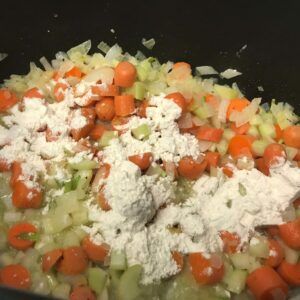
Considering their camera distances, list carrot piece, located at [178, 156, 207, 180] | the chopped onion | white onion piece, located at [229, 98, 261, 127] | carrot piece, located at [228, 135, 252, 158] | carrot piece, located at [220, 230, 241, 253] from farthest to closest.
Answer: the chopped onion < white onion piece, located at [229, 98, 261, 127] < carrot piece, located at [228, 135, 252, 158] < carrot piece, located at [178, 156, 207, 180] < carrot piece, located at [220, 230, 241, 253]

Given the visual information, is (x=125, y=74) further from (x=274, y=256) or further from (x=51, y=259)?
(x=274, y=256)

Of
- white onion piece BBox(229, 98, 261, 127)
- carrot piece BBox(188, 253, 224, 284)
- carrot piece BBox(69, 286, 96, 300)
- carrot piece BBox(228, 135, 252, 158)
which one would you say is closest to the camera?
carrot piece BBox(69, 286, 96, 300)

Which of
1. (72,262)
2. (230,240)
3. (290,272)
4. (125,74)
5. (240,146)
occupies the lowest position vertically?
(290,272)

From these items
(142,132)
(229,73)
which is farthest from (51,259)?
(229,73)

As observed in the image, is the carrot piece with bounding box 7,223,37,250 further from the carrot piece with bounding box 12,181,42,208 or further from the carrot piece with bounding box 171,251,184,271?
the carrot piece with bounding box 171,251,184,271

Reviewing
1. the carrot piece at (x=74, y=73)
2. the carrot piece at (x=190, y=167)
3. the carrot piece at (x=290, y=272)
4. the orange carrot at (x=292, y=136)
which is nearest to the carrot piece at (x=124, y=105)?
the carrot piece at (x=74, y=73)

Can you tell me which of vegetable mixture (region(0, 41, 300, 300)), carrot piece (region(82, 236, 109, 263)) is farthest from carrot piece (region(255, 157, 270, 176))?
carrot piece (region(82, 236, 109, 263))

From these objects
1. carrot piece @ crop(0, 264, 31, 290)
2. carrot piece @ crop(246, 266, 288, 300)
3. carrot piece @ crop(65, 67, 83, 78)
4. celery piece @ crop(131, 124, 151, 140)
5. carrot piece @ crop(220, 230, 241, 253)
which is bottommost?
carrot piece @ crop(246, 266, 288, 300)
